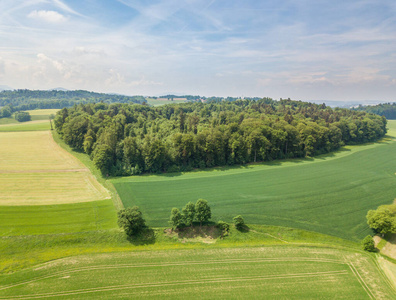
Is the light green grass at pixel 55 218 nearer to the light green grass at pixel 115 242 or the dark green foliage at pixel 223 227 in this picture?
the light green grass at pixel 115 242

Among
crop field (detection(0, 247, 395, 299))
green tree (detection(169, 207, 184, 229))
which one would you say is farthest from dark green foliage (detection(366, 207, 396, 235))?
green tree (detection(169, 207, 184, 229))

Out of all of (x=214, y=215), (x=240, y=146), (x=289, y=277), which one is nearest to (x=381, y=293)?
(x=289, y=277)

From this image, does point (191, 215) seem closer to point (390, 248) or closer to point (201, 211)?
point (201, 211)

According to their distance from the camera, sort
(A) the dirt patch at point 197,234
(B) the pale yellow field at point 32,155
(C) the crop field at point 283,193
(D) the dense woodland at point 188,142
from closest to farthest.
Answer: (A) the dirt patch at point 197,234 → (C) the crop field at point 283,193 → (B) the pale yellow field at point 32,155 → (D) the dense woodland at point 188,142

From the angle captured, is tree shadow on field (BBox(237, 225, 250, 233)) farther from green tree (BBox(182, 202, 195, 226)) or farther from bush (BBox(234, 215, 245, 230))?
green tree (BBox(182, 202, 195, 226))

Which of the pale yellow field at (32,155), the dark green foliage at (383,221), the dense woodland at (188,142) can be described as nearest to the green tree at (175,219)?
the dense woodland at (188,142)

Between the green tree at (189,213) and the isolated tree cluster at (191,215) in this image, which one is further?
the green tree at (189,213)

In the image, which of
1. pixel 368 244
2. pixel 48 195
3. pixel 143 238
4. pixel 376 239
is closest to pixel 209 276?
pixel 143 238
